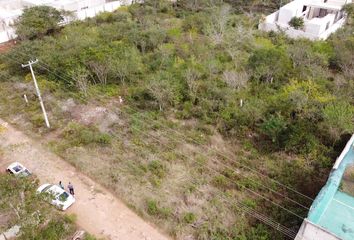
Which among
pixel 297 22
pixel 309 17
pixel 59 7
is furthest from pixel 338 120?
pixel 59 7

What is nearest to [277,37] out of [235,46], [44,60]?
[235,46]

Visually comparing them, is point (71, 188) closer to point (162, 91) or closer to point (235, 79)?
point (162, 91)

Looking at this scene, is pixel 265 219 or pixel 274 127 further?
pixel 274 127

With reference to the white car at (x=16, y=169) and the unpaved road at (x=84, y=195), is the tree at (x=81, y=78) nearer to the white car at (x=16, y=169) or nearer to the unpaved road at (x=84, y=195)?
the unpaved road at (x=84, y=195)

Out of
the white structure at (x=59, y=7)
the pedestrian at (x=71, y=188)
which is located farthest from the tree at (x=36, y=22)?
the pedestrian at (x=71, y=188)

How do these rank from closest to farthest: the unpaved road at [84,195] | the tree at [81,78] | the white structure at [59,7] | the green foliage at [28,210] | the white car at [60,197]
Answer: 1. the green foliage at [28,210]
2. the unpaved road at [84,195]
3. the white car at [60,197]
4. the tree at [81,78]
5. the white structure at [59,7]
